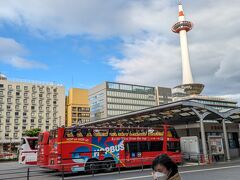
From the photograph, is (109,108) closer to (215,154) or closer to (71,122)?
(71,122)

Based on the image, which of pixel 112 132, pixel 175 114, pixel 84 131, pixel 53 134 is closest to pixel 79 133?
pixel 84 131

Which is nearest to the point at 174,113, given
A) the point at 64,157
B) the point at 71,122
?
the point at 64,157

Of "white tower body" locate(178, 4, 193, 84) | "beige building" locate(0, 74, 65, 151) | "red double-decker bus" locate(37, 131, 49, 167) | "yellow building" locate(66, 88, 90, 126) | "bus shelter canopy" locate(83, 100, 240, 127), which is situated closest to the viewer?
"red double-decker bus" locate(37, 131, 49, 167)

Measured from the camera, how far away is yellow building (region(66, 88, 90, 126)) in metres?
112

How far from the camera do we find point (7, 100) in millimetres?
91812

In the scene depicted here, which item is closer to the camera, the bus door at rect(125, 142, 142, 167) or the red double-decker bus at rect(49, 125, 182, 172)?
the red double-decker bus at rect(49, 125, 182, 172)

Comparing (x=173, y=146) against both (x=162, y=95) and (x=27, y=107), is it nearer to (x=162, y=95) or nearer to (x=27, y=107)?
(x=27, y=107)

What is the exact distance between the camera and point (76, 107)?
375 ft

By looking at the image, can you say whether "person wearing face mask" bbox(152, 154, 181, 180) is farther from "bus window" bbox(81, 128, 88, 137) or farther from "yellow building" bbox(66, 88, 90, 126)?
→ "yellow building" bbox(66, 88, 90, 126)

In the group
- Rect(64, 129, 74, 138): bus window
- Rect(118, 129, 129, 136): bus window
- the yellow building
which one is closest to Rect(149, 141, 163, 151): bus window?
Rect(118, 129, 129, 136): bus window

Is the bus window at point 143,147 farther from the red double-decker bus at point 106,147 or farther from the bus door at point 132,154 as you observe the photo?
the bus door at point 132,154

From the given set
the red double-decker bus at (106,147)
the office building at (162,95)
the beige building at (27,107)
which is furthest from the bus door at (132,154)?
the office building at (162,95)

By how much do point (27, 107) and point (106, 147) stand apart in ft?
270

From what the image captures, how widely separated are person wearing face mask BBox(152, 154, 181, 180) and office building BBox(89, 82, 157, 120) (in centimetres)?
10144
